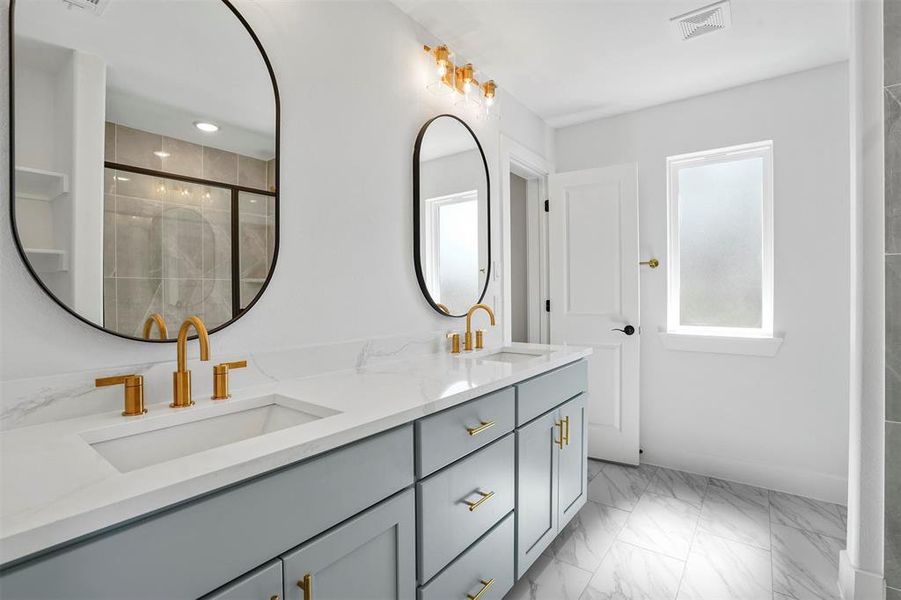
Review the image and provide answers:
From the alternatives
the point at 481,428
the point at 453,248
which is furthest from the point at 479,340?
Result: the point at 481,428

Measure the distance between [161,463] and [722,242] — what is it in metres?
3.18

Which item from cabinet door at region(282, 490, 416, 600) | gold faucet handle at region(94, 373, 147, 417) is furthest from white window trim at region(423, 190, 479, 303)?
gold faucet handle at region(94, 373, 147, 417)

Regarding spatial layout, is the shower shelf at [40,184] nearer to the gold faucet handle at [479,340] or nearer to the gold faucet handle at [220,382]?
the gold faucet handle at [220,382]

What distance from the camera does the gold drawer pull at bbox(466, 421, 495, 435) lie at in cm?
138

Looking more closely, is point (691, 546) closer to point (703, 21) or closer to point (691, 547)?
point (691, 547)

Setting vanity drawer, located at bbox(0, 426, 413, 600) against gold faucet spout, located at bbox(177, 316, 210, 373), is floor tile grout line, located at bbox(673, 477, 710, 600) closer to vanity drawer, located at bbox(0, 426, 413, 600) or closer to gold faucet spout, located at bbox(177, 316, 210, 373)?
vanity drawer, located at bbox(0, 426, 413, 600)

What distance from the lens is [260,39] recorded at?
4.67 feet

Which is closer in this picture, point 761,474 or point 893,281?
point 893,281

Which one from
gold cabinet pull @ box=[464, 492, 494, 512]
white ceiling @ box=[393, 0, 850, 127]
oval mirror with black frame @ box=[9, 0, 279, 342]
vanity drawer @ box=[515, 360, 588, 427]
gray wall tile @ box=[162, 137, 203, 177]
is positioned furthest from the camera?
white ceiling @ box=[393, 0, 850, 127]

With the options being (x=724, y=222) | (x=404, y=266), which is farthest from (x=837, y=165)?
(x=404, y=266)

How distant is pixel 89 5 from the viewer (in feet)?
3.47

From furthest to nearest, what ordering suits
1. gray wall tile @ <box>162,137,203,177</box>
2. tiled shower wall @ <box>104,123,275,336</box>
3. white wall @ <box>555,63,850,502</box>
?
white wall @ <box>555,63,850,502</box>, gray wall tile @ <box>162,137,203,177</box>, tiled shower wall @ <box>104,123,275,336</box>

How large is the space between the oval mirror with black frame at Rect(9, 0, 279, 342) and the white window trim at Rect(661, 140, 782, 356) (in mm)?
2620

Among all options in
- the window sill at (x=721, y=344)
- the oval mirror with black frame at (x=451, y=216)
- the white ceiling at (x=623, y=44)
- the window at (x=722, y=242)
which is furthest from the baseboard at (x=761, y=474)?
the white ceiling at (x=623, y=44)
